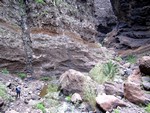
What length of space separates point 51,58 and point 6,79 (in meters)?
2.87

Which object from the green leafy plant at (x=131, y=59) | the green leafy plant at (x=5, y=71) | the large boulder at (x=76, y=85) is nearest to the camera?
the large boulder at (x=76, y=85)

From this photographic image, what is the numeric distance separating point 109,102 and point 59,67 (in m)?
4.82

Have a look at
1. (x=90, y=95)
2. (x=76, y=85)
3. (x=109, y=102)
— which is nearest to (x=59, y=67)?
(x=76, y=85)

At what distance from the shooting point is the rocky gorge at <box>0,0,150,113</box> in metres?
9.91

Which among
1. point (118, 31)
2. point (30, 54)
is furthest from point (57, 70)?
point (118, 31)

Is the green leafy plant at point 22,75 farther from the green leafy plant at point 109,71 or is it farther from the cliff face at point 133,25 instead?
the cliff face at point 133,25

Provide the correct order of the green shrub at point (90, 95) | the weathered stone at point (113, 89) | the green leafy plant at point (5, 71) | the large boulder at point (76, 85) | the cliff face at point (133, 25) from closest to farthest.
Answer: the green shrub at point (90, 95) < the large boulder at point (76, 85) < the weathered stone at point (113, 89) < the green leafy plant at point (5, 71) < the cliff face at point (133, 25)

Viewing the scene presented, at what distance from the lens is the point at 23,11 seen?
13844 millimetres

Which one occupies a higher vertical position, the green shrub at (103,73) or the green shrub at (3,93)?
the green shrub at (103,73)

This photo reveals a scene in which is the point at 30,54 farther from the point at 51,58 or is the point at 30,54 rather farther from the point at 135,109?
the point at 135,109

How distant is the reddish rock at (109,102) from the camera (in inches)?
371

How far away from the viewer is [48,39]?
45.6 feet

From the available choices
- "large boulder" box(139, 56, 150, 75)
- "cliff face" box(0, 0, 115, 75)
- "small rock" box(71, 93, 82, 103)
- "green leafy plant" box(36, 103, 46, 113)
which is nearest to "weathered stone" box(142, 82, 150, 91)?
"large boulder" box(139, 56, 150, 75)

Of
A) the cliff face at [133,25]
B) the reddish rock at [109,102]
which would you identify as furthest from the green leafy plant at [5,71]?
the cliff face at [133,25]
